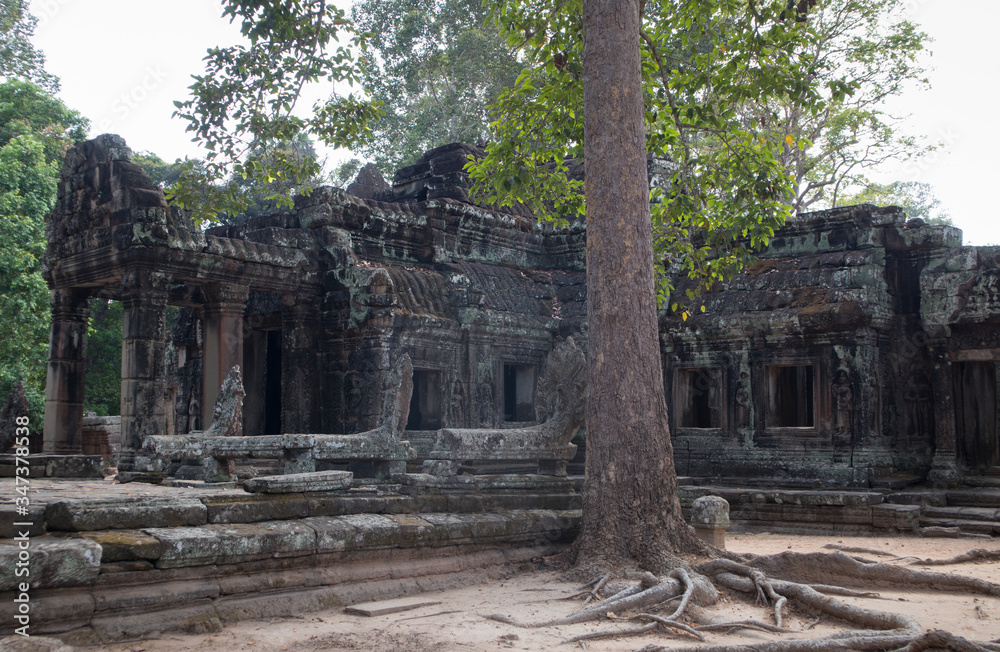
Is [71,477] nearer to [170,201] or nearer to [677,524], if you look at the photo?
[170,201]

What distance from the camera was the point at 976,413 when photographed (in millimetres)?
12203

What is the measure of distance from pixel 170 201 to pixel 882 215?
966 cm

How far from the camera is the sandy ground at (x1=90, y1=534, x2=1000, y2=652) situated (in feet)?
17.5

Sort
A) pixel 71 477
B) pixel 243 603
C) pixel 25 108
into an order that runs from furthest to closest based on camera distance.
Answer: pixel 25 108, pixel 71 477, pixel 243 603

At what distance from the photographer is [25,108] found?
75.9 feet

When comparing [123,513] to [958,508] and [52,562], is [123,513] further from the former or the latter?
[958,508]

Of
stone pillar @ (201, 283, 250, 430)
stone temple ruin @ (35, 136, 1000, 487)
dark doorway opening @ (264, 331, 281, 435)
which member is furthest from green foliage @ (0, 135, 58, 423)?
stone pillar @ (201, 283, 250, 430)

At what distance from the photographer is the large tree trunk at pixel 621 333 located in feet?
23.6

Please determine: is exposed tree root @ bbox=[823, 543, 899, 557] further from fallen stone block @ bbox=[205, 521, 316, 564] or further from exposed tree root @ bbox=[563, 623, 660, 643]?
fallen stone block @ bbox=[205, 521, 316, 564]

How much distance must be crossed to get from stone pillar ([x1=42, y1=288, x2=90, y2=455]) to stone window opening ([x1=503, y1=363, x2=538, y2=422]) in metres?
6.43

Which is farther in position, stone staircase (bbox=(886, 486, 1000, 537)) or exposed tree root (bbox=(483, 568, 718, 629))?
stone staircase (bbox=(886, 486, 1000, 537))

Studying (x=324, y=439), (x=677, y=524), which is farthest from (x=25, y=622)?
(x=677, y=524)

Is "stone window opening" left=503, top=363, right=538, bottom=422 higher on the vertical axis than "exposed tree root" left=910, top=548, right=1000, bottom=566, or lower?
higher

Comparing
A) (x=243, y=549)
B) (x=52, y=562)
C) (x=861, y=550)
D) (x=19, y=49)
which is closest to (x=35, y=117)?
(x=19, y=49)
